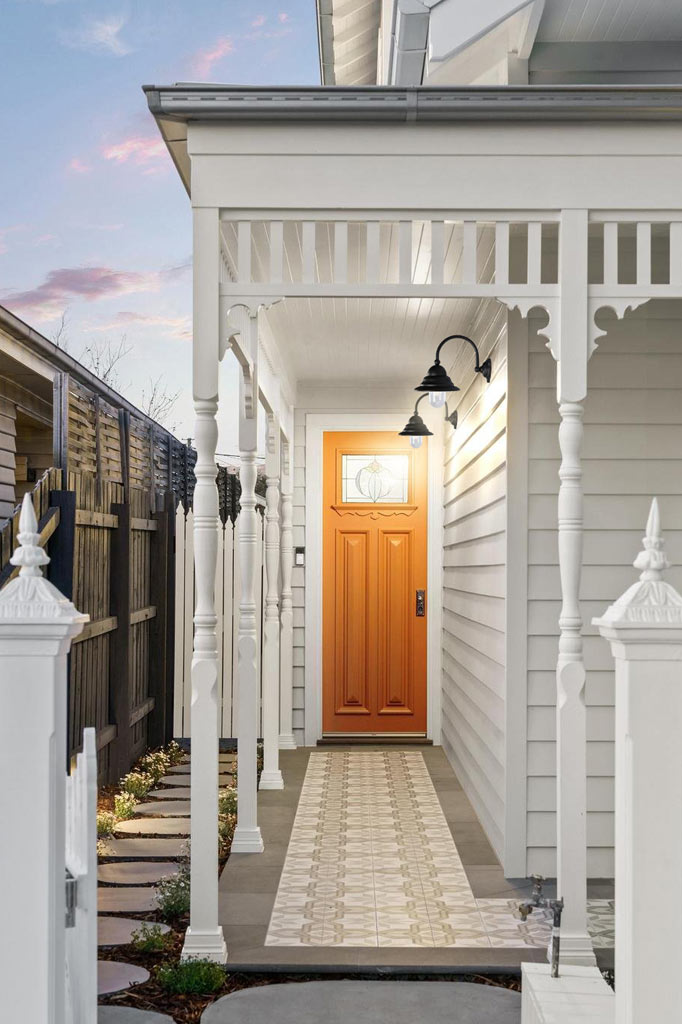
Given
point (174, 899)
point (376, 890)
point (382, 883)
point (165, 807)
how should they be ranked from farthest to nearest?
point (165, 807)
point (382, 883)
point (376, 890)
point (174, 899)

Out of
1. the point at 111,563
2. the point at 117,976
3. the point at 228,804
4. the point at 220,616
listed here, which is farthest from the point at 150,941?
the point at 220,616

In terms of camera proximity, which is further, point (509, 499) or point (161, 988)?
point (509, 499)

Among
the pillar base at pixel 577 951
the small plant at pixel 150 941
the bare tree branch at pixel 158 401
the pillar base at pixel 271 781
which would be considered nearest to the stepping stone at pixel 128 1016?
the small plant at pixel 150 941

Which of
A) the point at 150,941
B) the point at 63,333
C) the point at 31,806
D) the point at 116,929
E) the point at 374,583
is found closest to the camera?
the point at 31,806

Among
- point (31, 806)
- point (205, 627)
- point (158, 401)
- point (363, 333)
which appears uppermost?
point (158, 401)

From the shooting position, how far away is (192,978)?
136 inches

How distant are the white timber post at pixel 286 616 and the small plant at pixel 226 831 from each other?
2051 millimetres

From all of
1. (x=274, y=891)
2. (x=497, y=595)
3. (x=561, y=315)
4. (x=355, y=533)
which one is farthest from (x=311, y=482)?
Answer: (x=561, y=315)

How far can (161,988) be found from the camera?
3.48 m

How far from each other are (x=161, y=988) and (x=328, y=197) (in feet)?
8.92

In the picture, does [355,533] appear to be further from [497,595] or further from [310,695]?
[497,595]

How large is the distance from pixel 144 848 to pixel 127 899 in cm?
81

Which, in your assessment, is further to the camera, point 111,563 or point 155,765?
point 155,765

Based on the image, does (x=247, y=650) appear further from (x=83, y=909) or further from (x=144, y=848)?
(x=83, y=909)
